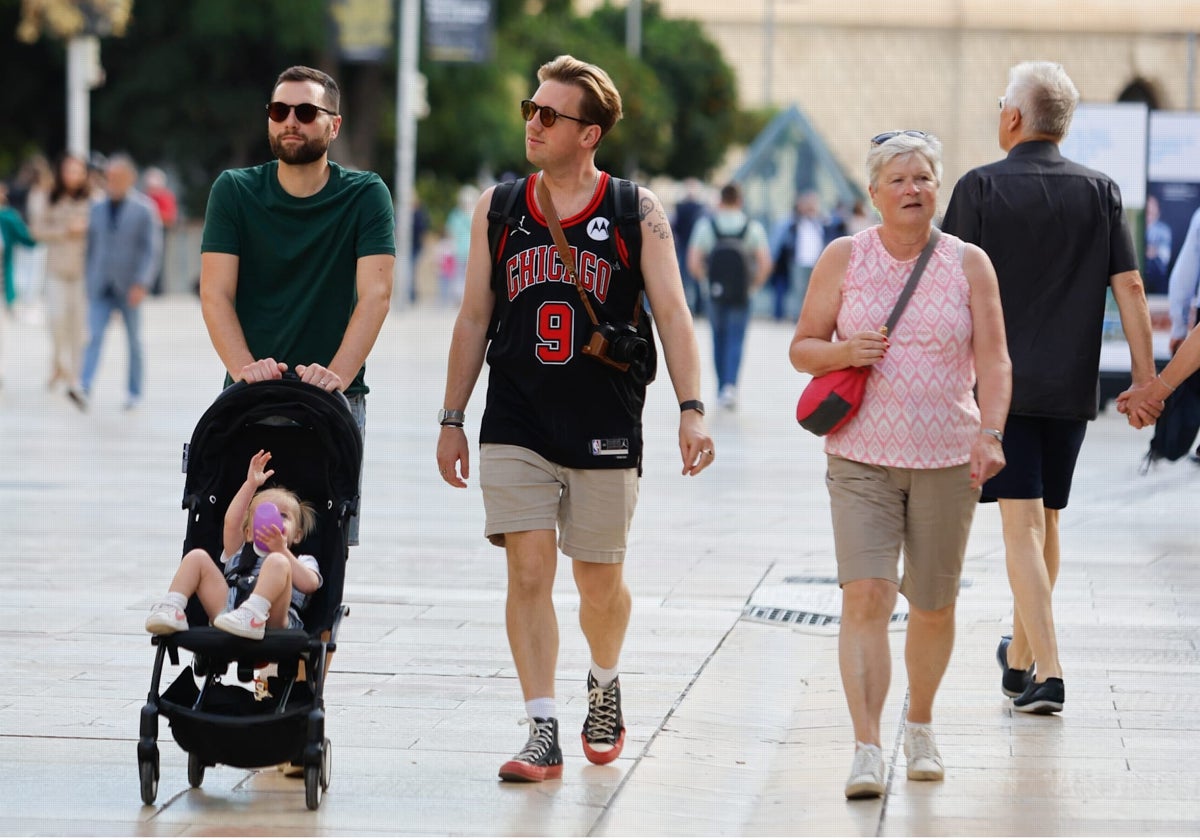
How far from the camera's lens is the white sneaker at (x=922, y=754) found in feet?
18.0

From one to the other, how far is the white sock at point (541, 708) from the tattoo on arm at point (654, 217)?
1.30 meters

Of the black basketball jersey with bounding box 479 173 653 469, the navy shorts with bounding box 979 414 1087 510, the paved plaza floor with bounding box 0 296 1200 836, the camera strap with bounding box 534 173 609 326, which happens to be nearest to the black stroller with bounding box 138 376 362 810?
the paved plaza floor with bounding box 0 296 1200 836

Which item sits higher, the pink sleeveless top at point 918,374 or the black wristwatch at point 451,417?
the pink sleeveless top at point 918,374

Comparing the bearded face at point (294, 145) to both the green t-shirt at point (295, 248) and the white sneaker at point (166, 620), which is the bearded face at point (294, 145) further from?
the white sneaker at point (166, 620)

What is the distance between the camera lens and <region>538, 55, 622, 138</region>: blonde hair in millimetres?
5598

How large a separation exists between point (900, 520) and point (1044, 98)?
1.68m

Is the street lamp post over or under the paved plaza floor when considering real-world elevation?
over

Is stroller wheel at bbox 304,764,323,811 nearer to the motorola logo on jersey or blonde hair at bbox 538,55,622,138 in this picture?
the motorola logo on jersey

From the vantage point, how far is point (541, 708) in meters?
5.59

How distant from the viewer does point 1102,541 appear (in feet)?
32.9

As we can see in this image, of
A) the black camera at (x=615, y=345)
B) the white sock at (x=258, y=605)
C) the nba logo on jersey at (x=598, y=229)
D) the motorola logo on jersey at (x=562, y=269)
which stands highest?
the nba logo on jersey at (x=598, y=229)

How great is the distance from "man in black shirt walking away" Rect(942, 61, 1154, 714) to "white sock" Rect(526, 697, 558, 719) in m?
1.58

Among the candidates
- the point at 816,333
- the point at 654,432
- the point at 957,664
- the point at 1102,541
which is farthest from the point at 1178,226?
the point at 816,333

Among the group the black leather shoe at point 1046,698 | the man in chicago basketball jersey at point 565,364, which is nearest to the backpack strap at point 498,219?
the man in chicago basketball jersey at point 565,364
